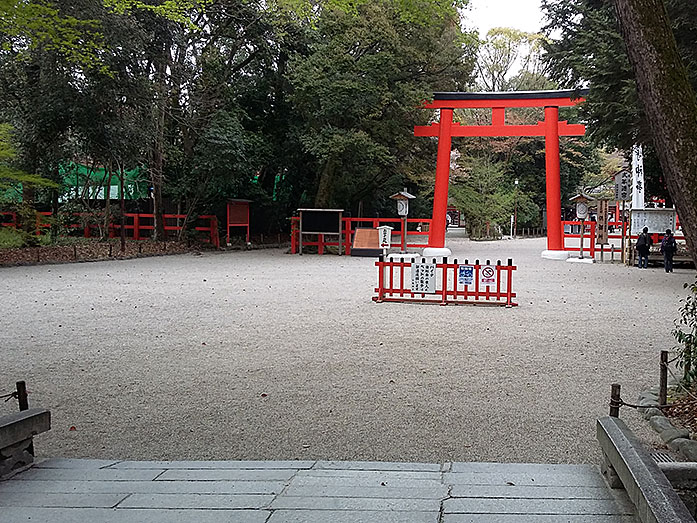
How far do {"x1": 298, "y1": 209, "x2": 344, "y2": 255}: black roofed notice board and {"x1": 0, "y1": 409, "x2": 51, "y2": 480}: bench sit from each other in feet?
58.1

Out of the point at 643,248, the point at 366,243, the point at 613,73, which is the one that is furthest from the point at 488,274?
the point at 366,243

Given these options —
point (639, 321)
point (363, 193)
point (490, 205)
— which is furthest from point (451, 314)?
point (490, 205)

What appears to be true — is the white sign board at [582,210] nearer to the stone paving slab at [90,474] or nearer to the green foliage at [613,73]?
the green foliage at [613,73]

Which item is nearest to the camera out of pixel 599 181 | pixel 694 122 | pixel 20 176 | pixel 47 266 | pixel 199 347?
pixel 694 122

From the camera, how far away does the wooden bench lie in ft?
6.58

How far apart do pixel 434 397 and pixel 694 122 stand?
2.92 metres

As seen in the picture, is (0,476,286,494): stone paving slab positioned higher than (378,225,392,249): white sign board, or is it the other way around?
(378,225,392,249): white sign board

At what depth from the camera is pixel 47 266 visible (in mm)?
15703

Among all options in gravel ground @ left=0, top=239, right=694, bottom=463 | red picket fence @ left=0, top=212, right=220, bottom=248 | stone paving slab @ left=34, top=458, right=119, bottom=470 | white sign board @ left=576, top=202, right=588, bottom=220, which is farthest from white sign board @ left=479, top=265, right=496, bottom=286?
red picket fence @ left=0, top=212, right=220, bottom=248

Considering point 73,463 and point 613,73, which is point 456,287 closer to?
point 613,73

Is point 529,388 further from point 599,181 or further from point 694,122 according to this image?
point 599,181

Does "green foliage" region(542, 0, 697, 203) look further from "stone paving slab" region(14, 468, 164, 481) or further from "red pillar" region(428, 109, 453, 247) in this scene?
"stone paving slab" region(14, 468, 164, 481)

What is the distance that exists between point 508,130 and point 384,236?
564 cm

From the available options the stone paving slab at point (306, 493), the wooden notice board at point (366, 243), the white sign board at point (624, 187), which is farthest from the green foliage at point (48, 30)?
the white sign board at point (624, 187)
